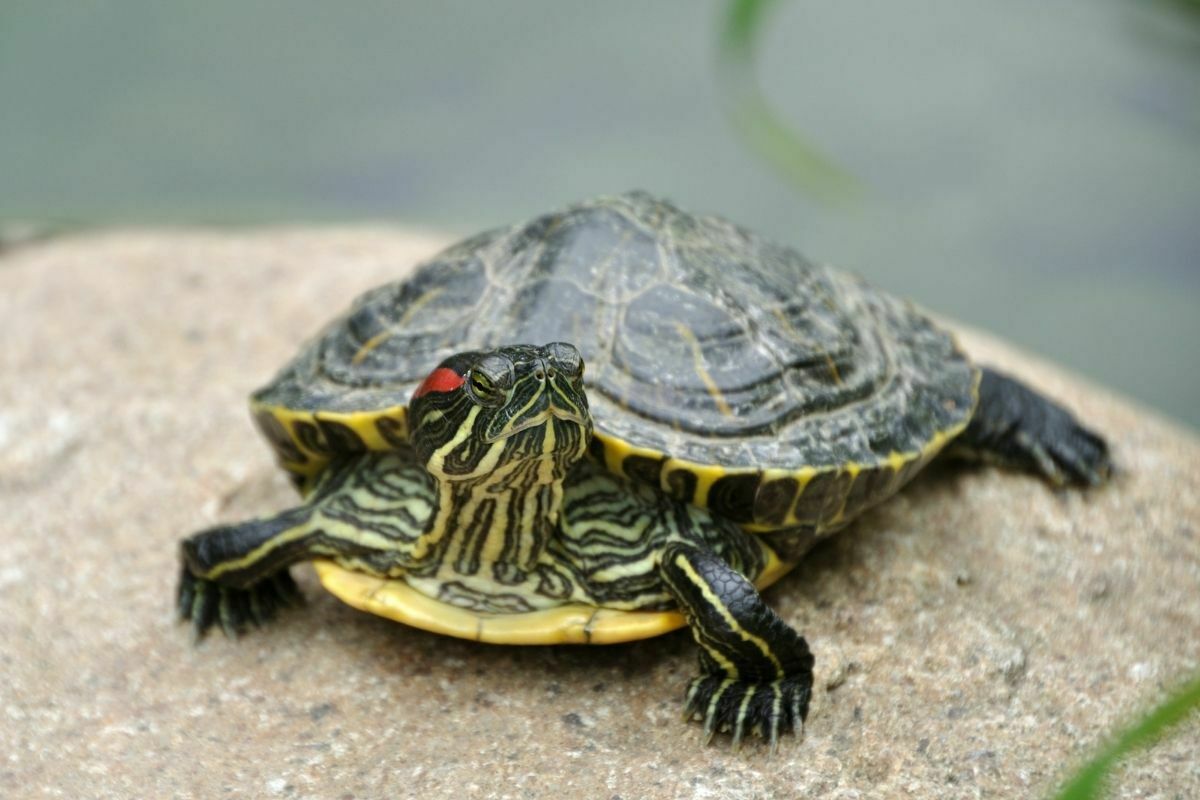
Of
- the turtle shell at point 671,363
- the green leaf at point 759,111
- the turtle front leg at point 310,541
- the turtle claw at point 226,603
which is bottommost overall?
the turtle claw at point 226,603

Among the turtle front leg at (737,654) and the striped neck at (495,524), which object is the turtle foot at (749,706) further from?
the striped neck at (495,524)

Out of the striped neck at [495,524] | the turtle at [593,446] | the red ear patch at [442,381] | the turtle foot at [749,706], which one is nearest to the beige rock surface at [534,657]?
the turtle foot at [749,706]

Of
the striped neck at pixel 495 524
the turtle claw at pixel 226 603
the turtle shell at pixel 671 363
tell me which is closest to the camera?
the striped neck at pixel 495 524

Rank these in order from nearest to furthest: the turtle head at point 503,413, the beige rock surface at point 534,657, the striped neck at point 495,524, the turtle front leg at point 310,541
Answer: the turtle head at point 503,413, the beige rock surface at point 534,657, the striped neck at point 495,524, the turtle front leg at point 310,541

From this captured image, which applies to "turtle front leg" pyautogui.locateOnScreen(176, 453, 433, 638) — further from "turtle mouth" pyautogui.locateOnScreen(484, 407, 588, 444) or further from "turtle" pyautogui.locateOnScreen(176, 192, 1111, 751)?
"turtle mouth" pyautogui.locateOnScreen(484, 407, 588, 444)

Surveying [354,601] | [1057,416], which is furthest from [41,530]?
[1057,416]

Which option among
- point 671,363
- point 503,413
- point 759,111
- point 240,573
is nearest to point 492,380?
point 503,413

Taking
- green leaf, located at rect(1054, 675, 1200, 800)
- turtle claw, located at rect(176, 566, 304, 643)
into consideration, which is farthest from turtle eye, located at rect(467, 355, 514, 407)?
green leaf, located at rect(1054, 675, 1200, 800)

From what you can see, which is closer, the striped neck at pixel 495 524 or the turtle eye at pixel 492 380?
the turtle eye at pixel 492 380
